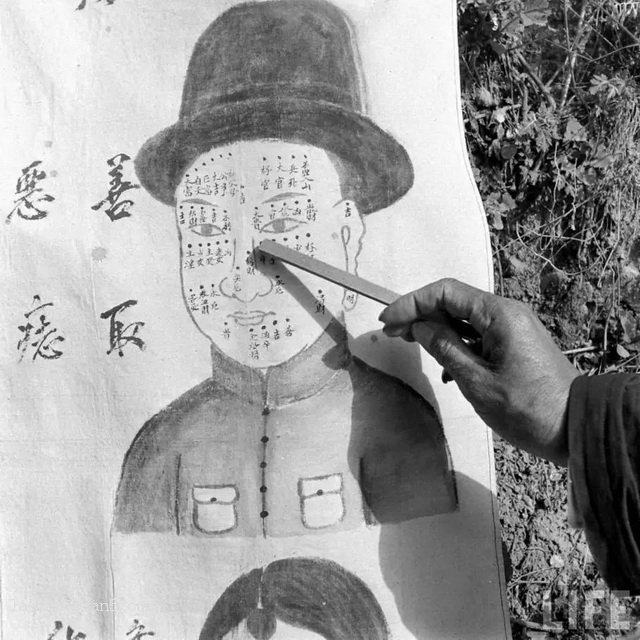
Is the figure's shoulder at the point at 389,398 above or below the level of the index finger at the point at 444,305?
below

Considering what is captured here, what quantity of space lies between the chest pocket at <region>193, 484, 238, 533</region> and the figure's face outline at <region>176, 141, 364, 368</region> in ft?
0.69

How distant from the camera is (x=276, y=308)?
1.15m

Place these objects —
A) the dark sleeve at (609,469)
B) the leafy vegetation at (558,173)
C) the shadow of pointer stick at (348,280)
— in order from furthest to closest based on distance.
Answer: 1. the leafy vegetation at (558,173)
2. the shadow of pointer stick at (348,280)
3. the dark sleeve at (609,469)

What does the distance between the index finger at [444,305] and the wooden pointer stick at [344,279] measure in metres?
0.02

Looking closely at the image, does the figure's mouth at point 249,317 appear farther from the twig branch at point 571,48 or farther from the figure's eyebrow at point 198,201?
the twig branch at point 571,48

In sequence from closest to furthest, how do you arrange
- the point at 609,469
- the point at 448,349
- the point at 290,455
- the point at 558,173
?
1. the point at 609,469
2. the point at 448,349
3. the point at 290,455
4. the point at 558,173

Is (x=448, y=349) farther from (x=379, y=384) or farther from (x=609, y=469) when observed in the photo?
(x=609, y=469)

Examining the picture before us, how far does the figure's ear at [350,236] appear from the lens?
1.14 meters

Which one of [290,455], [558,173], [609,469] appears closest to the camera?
[609,469]

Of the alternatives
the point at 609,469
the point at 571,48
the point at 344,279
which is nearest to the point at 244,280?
the point at 344,279

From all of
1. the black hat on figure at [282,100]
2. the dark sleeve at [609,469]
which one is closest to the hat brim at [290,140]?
the black hat on figure at [282,100]

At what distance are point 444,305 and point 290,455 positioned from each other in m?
0.35

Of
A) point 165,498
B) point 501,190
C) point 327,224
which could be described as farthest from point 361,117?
point 165,498

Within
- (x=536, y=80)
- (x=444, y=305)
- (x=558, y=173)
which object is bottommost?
(x=444, y=305)
